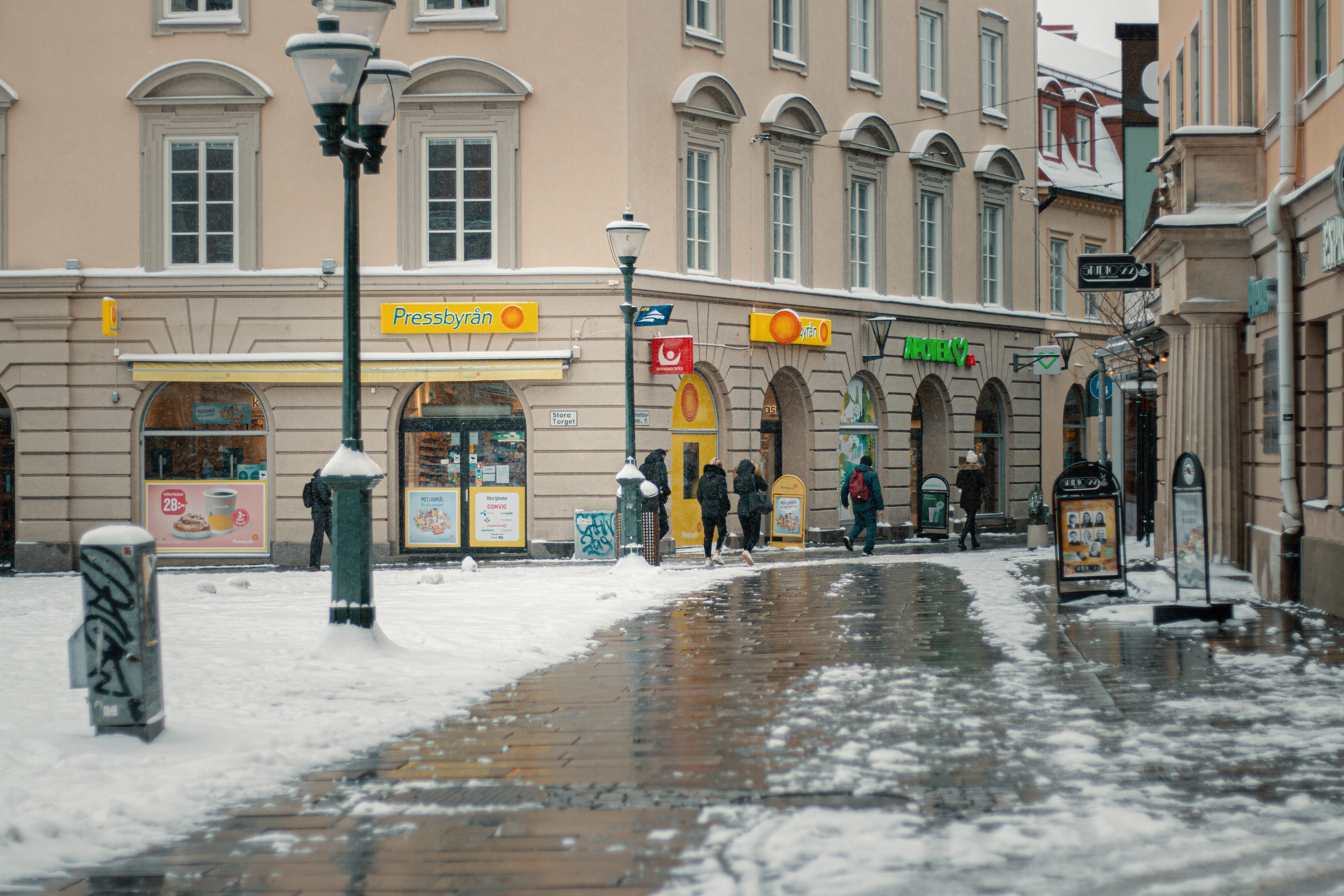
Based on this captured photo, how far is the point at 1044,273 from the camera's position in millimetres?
34344

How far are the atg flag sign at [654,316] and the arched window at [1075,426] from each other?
669 inches

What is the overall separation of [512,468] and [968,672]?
15.1 meters

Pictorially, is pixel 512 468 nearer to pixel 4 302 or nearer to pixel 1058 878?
pixel 4 302

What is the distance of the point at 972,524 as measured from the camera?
88.5ft

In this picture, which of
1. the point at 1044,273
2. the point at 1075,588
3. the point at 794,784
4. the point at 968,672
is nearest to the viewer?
the point at 794,784

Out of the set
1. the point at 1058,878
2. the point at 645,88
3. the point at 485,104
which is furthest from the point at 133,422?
the point at 1058,878

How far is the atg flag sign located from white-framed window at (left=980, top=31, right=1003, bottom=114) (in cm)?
1416

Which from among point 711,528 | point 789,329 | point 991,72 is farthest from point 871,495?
point 991,72

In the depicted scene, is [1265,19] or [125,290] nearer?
[1265,19]

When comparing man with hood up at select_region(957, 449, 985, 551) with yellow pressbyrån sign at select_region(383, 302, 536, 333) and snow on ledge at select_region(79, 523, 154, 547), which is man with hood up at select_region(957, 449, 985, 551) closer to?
yellow pressbyrån sign at select_region(383, 302, 536, 333)

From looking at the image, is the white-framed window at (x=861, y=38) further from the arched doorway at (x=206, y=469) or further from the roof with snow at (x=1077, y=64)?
the arched doorway at (x=206, y=469)

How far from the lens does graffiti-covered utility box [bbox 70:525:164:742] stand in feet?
22.7

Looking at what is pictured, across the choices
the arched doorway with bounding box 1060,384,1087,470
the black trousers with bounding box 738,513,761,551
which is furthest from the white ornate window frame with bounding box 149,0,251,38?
the arched doorway with bounding box 1060,384,1087,470

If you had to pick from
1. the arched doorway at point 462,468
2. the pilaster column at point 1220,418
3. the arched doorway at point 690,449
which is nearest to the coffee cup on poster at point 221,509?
the arched doorway at point 462,468
